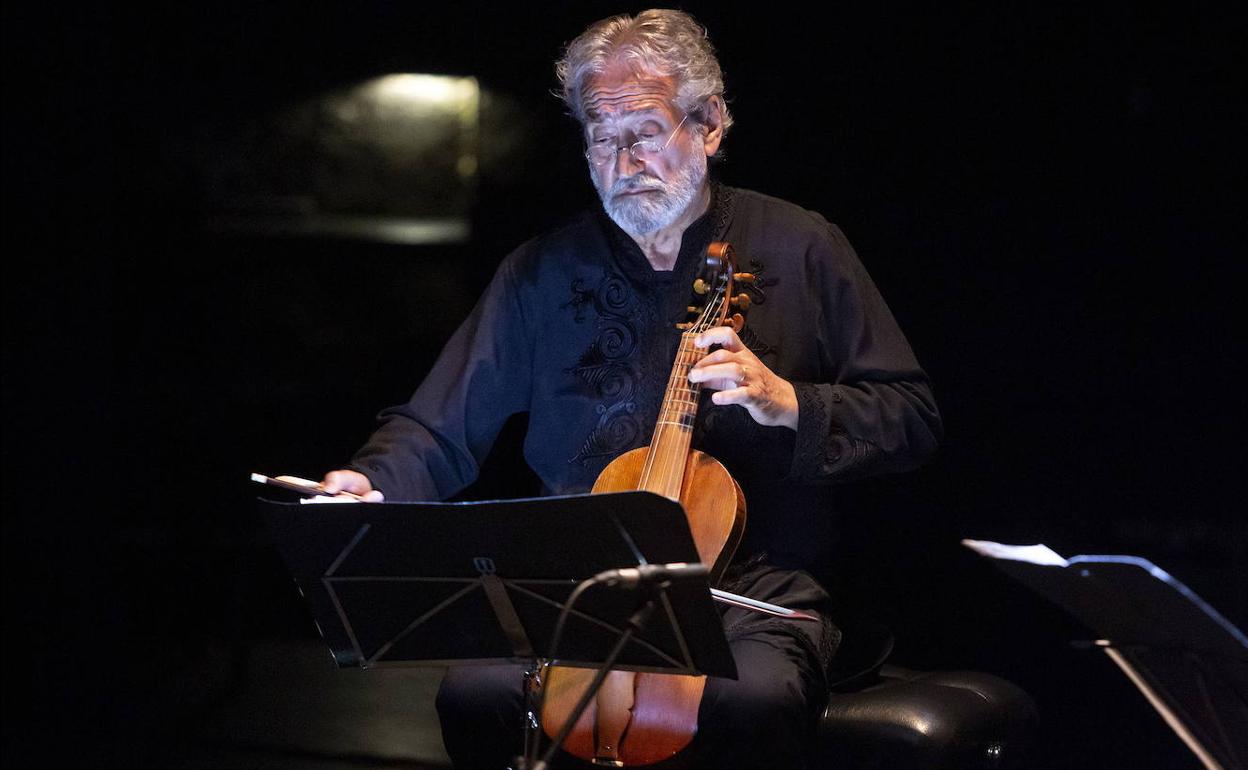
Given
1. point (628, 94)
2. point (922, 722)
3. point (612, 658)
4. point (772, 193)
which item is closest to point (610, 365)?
point (628, 94)

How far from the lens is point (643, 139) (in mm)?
2369

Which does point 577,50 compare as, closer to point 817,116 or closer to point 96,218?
point 817,116

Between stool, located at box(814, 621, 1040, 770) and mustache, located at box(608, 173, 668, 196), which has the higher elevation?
mustache, located at box(608, 173, 668, 196)

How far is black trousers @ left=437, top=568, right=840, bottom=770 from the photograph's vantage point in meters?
1.96

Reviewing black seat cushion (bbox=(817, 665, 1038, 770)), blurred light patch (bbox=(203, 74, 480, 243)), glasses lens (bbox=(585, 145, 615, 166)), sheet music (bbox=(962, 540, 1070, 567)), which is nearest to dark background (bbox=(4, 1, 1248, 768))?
blurred light patch (bbox=(203, 74, 480, 243))

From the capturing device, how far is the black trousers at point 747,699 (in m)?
1.96

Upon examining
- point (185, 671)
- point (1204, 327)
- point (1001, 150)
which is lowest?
point (185, 671)

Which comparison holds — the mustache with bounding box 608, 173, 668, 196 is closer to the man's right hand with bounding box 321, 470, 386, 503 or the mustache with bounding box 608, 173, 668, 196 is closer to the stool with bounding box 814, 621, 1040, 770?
the man's right hand with bounding box 321, 470, 386, 503

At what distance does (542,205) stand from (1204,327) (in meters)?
1.49

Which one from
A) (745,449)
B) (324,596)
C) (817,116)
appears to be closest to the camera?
(324,596)

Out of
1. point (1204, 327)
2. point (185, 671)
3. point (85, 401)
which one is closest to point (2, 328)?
point (85, 401)

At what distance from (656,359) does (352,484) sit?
1.97ft

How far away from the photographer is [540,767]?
1.47 meters

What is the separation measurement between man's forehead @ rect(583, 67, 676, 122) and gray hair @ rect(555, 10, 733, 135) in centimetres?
2
